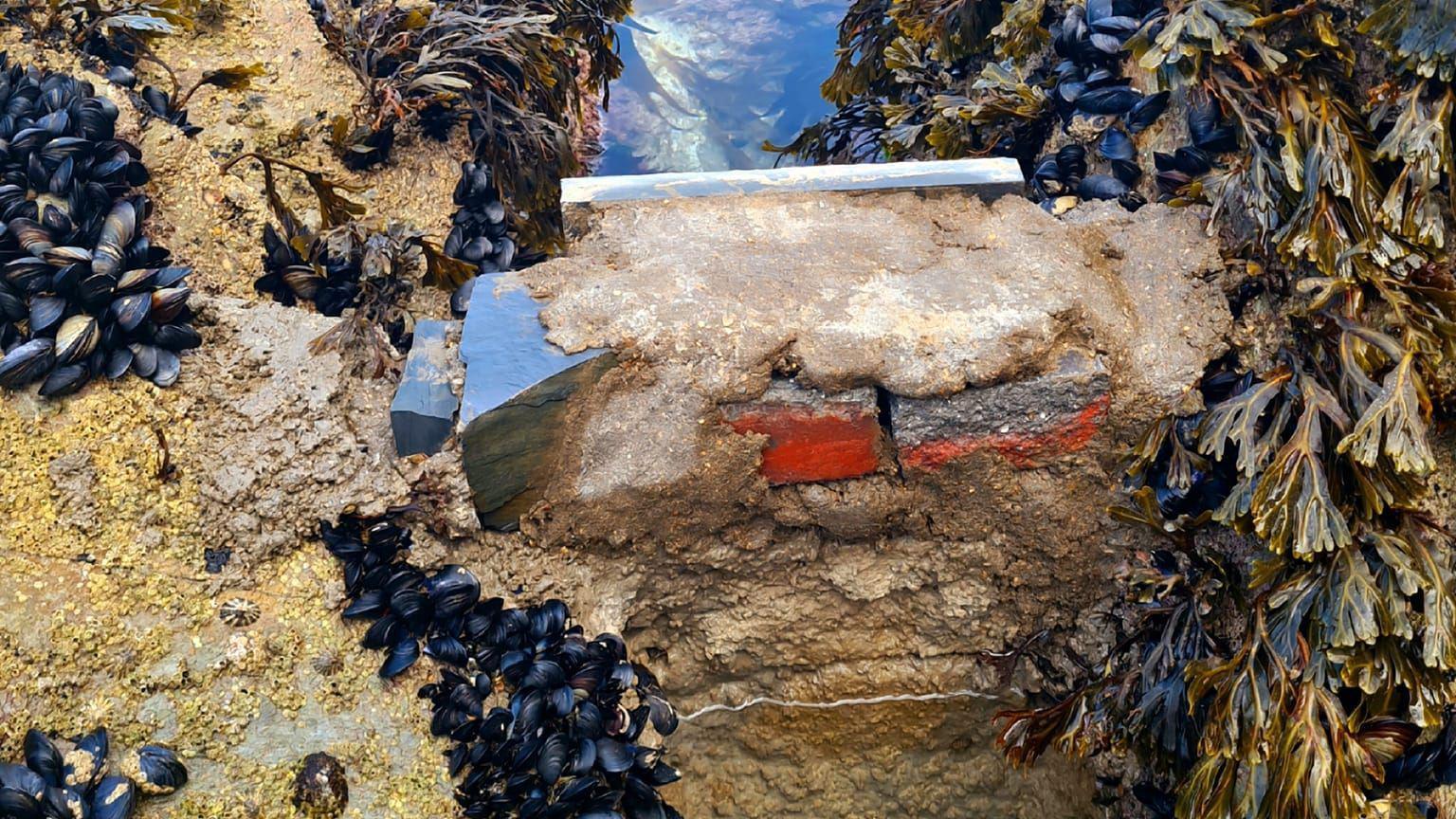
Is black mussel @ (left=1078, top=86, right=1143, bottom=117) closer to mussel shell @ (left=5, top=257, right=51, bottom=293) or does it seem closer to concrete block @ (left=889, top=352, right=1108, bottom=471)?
concrete block @ (left=889, top=352, right=1108, bottom=471)

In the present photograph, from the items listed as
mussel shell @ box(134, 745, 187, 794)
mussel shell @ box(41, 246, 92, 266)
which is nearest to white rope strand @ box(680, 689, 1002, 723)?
mussel shell @ box(134, 745, 187, 794)

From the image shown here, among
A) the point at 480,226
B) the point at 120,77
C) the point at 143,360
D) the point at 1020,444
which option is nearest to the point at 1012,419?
the point at 1020,444

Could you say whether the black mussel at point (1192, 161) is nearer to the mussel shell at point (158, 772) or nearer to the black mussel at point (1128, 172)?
the black mussel at point (1128, 172)

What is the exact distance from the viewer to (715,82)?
409 inches

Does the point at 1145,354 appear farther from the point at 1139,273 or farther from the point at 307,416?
the point at 307,416

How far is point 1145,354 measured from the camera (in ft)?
11.2

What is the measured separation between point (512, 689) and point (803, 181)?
2076 millimetres

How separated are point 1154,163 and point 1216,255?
0.54 metres

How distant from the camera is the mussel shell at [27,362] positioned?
10.6 ft

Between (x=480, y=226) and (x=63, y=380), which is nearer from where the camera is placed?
(x=63, y=380)

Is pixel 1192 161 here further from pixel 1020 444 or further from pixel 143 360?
pixel 143 360

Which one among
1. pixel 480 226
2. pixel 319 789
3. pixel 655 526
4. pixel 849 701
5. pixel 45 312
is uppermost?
pixel 45 312

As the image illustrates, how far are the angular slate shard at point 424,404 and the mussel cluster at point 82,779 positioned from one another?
1103 mm

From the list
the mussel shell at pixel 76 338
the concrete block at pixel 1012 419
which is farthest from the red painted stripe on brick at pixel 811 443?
the mussel shell at pixel 76 338
